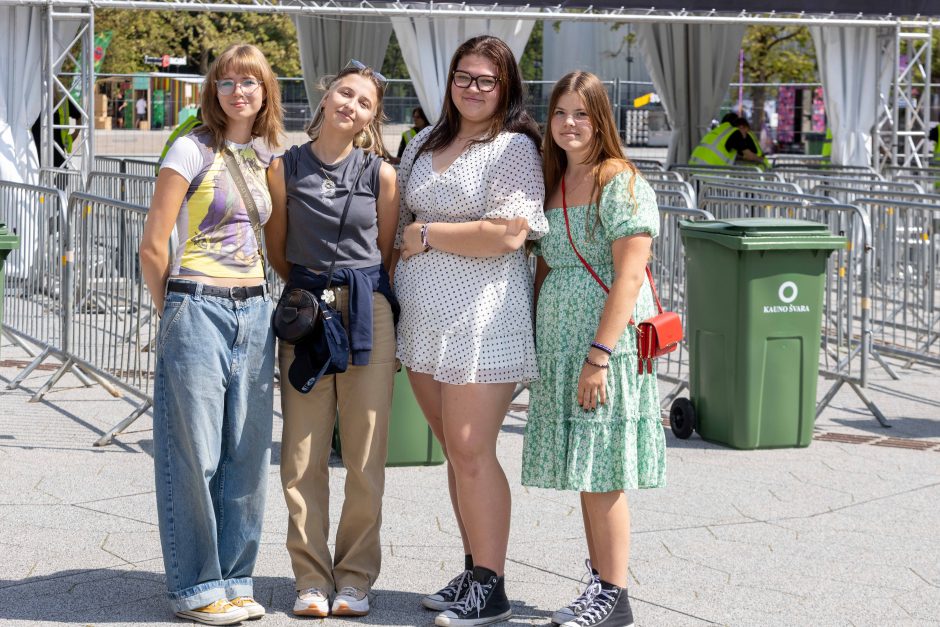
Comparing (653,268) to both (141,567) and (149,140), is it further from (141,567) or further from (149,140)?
(149,140)

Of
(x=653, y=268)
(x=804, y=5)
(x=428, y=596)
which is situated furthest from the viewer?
(x=804, y=5)

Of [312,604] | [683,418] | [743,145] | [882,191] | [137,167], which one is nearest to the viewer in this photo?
[312,604]

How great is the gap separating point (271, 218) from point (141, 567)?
1.44 m

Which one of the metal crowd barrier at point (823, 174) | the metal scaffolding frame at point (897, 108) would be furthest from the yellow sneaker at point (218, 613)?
the metal scaffolding frame at point (897, 108)

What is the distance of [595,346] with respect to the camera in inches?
159

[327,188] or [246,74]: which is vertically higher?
[246,74]

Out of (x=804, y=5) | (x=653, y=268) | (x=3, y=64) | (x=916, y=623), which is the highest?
(x=804, y=5)

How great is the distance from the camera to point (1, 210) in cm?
997

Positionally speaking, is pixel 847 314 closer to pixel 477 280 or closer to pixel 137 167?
pixel 477 280

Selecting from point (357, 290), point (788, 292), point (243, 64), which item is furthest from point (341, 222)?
point (788, 292)

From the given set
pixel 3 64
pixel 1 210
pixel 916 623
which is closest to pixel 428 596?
pixel 916 623

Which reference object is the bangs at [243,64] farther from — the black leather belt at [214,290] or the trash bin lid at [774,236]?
the trash bin lid at [774,236]

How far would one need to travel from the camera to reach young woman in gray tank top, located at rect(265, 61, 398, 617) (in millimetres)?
4156

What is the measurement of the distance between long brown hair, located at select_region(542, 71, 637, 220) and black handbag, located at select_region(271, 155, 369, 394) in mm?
653
